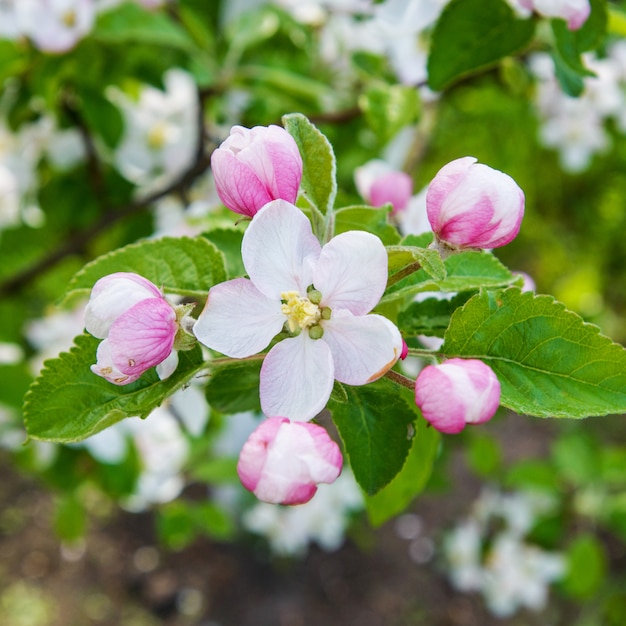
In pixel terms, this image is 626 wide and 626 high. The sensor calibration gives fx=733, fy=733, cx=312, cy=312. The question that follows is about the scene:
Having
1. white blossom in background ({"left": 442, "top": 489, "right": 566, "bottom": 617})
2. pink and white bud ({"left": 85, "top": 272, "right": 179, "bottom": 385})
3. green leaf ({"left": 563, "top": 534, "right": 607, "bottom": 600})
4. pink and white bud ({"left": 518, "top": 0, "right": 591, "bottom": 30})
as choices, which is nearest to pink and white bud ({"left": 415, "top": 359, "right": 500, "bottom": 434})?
pink and white bud ({"left": 85, "top": 272, "right": 179, "bottom": 385})

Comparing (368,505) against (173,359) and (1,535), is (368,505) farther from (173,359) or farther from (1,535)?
(1,535)

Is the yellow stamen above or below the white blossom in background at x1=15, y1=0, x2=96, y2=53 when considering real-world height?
above

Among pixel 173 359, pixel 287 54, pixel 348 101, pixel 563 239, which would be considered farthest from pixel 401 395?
pixel 563 239

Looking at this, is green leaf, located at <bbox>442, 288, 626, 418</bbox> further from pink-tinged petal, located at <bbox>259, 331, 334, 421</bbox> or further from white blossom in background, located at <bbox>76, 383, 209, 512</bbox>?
white blossom in background, located at <bbox>76, 383, 209, 512</bbox>

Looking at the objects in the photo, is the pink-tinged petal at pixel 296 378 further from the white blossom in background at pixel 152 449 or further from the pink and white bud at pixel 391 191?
the white blossom in background at pixel 152 449

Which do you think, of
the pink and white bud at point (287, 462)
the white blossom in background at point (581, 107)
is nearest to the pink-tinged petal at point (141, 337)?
the pink and white bud at point (287, 462)
